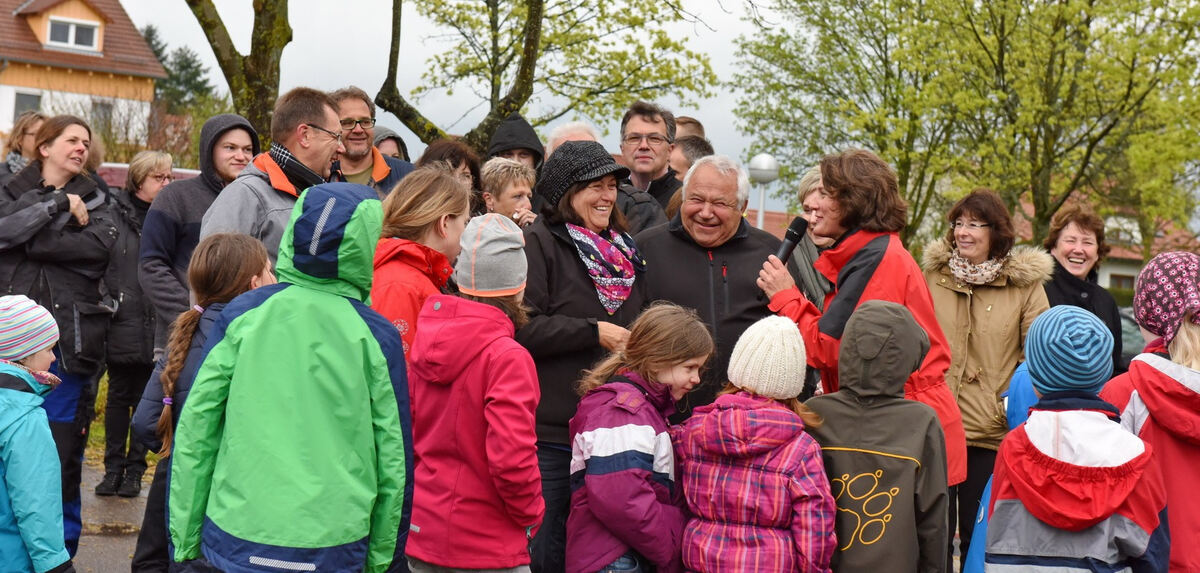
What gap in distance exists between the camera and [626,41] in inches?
884

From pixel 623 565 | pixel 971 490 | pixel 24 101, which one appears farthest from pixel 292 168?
pixel 24 101

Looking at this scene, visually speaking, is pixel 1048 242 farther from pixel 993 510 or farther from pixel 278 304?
pixel 278 304

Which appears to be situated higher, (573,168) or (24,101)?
(573,168)

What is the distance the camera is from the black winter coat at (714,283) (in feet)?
15.8

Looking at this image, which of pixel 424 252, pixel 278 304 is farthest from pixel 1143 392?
pixel 278 304

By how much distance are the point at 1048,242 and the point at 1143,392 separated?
299 centimetres

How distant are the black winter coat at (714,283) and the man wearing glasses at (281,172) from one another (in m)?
1.57

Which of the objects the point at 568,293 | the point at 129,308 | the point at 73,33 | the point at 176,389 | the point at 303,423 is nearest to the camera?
the point at 303,423

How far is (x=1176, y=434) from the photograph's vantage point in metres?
4.01

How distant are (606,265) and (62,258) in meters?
3.52

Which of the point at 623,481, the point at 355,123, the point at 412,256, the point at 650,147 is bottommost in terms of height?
the point at 623,481

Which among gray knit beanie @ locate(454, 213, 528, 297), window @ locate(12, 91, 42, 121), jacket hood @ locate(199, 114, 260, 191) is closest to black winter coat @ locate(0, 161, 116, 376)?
jacket hood @ locate(199, 114, 260, 191)

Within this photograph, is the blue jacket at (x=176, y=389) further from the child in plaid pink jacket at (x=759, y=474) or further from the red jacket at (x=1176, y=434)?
the red jacket at (x=1176, y=434)

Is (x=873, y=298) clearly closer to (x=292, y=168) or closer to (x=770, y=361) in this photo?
(x=770, y=361)
